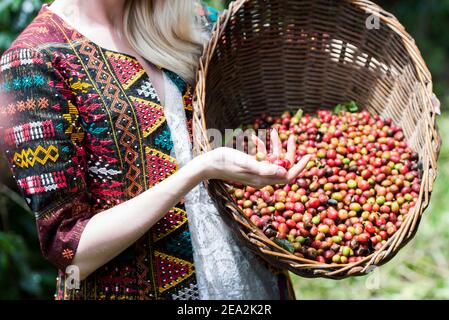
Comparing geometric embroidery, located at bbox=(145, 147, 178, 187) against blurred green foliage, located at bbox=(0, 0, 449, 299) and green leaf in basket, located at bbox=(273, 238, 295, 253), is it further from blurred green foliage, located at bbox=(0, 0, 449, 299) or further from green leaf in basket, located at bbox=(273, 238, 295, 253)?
blurred green foliage, located at bbox=(0, 0, 449, 299)

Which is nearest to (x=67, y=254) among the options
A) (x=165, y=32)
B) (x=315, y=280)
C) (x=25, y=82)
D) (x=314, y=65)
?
(x=25, y=82)

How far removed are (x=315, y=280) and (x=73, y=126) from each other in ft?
6.70

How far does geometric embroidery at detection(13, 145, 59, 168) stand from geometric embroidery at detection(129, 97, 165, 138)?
21 centimetres

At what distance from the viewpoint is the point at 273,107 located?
1.78 meters

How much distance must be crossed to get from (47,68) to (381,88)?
104 cm

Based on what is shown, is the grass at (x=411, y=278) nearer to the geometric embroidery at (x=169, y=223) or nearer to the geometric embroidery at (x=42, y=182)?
the geometric embroidery at (x=169, y=223)

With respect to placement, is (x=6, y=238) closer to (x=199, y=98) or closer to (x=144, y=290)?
(x=144, y=290)

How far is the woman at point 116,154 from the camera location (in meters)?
1.13

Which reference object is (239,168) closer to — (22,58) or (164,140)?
(164,140)

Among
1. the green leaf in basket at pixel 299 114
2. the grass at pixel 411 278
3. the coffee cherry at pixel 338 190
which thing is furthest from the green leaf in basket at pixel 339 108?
the grass at pixel 411 278

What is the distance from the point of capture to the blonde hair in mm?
1350

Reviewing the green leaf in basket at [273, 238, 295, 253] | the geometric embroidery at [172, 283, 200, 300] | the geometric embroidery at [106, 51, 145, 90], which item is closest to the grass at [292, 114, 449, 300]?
the green leaf in basket at [273, 238, 295, 253]

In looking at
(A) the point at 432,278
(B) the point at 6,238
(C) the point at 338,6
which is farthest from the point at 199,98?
(A) the point at 432,278

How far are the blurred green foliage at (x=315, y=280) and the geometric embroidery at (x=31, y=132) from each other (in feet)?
2.75
